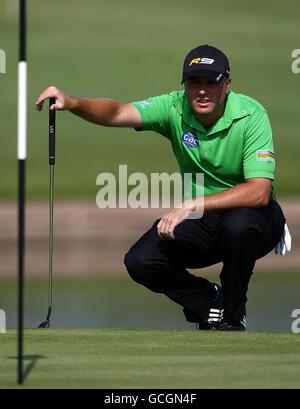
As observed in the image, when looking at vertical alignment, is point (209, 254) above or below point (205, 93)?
below

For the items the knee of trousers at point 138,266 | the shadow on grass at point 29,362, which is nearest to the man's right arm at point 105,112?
the knee of trousers at point 138,266

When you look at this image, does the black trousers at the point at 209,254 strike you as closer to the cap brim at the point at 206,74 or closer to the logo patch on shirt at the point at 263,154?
the logo patch on shirt at the point at 263,154

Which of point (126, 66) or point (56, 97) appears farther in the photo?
point (126, 66)

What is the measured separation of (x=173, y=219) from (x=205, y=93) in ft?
2.22

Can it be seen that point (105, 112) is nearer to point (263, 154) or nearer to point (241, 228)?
point (263, 154)

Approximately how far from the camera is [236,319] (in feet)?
23.9

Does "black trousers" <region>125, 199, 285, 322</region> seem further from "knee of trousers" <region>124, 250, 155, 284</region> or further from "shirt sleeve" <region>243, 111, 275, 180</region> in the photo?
"shirt sleeve" <region>243, 111, 275, 180</region>

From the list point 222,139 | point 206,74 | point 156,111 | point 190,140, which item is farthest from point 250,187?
point 156,111

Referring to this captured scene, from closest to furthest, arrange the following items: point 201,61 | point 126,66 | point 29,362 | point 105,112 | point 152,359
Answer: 1. point 29,362
2. point 152,359
3. point 201,61
4. point 105,112
5. point 126,66

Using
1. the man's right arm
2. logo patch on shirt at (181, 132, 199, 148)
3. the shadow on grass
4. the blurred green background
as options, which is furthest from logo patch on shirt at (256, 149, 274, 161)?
the blurred green background

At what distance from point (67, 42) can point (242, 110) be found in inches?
460

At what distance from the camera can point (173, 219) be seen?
7066mm

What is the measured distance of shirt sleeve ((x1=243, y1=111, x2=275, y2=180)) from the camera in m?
7.23
